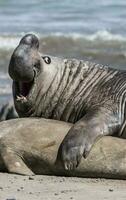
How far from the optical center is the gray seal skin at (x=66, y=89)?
8305 millimetres

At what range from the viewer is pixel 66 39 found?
66.5 feet

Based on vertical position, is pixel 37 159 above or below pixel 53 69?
below

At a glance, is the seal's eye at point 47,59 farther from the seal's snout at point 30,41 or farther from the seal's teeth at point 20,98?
the seal's teeth at point 20,98

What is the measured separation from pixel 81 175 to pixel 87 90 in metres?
1.29

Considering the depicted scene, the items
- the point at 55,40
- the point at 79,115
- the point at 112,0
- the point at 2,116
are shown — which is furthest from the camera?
the point at 112,0

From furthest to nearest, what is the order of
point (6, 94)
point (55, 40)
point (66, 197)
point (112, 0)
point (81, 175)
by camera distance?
1. point (112, 0)
2. point (55, 40)
3. point (6, 94)
4. point (81, 175)
5. point (66, 197)

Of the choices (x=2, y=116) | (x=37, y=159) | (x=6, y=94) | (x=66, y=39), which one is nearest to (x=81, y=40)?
(x=66, y=39)

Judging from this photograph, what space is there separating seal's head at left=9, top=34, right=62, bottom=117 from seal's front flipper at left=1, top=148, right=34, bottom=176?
0.93 meters

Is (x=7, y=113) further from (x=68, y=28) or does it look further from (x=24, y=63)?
(x=68, y=28)

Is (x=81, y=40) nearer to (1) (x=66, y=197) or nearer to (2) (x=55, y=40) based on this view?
(2) (x=55, y=40)

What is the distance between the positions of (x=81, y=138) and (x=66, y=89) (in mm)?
1152

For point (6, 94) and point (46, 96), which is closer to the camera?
point (46, 96)

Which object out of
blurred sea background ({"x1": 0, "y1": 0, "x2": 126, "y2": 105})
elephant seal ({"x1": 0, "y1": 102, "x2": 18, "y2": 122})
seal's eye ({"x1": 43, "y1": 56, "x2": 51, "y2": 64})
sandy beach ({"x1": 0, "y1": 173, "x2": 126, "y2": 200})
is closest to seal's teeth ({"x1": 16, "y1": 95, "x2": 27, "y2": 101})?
seal's eye ({"x1": 43, "y1": 56, "x2": 51, "y2": 64})

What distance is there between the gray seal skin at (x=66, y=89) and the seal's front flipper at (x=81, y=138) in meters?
0.01
